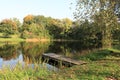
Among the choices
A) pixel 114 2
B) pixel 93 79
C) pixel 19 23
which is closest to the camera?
pixel 93 79

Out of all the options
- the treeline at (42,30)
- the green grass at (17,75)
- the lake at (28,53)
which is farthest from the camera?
the treeline at (42,30)

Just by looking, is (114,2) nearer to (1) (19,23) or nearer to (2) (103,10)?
(2) (103,10)

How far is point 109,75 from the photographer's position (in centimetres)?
1070

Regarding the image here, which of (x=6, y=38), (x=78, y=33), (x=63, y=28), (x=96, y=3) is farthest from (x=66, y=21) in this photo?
(x=96, y=3)

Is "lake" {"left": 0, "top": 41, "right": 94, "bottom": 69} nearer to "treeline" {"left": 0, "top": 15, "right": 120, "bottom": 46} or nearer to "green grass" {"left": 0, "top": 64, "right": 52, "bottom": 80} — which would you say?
"green grass" {"left": 0, "top": 64, "right": 52, "bottom": 80}

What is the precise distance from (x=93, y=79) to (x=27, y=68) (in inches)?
182

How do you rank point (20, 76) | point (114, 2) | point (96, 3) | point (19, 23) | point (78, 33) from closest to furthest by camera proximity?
point (20, 76) < point (114, 2) < point (96, 3) < point (78, 33) < point (19, 23)

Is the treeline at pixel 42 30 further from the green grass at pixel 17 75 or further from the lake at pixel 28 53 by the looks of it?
the green grass at pixel 17 75

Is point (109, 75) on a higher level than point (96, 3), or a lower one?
lower

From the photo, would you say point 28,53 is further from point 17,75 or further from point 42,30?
point 42,30

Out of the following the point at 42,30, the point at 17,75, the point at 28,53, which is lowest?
the point at 28,53

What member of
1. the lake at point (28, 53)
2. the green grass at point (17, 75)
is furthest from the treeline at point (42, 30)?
the green grass at point (17, 75)

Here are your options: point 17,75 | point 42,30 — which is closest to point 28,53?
point 17,75

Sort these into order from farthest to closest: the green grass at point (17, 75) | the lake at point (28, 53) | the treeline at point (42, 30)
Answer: the treeline at point (42, 30), the lake at point (28, 53), the green grass at point (17, 75)
